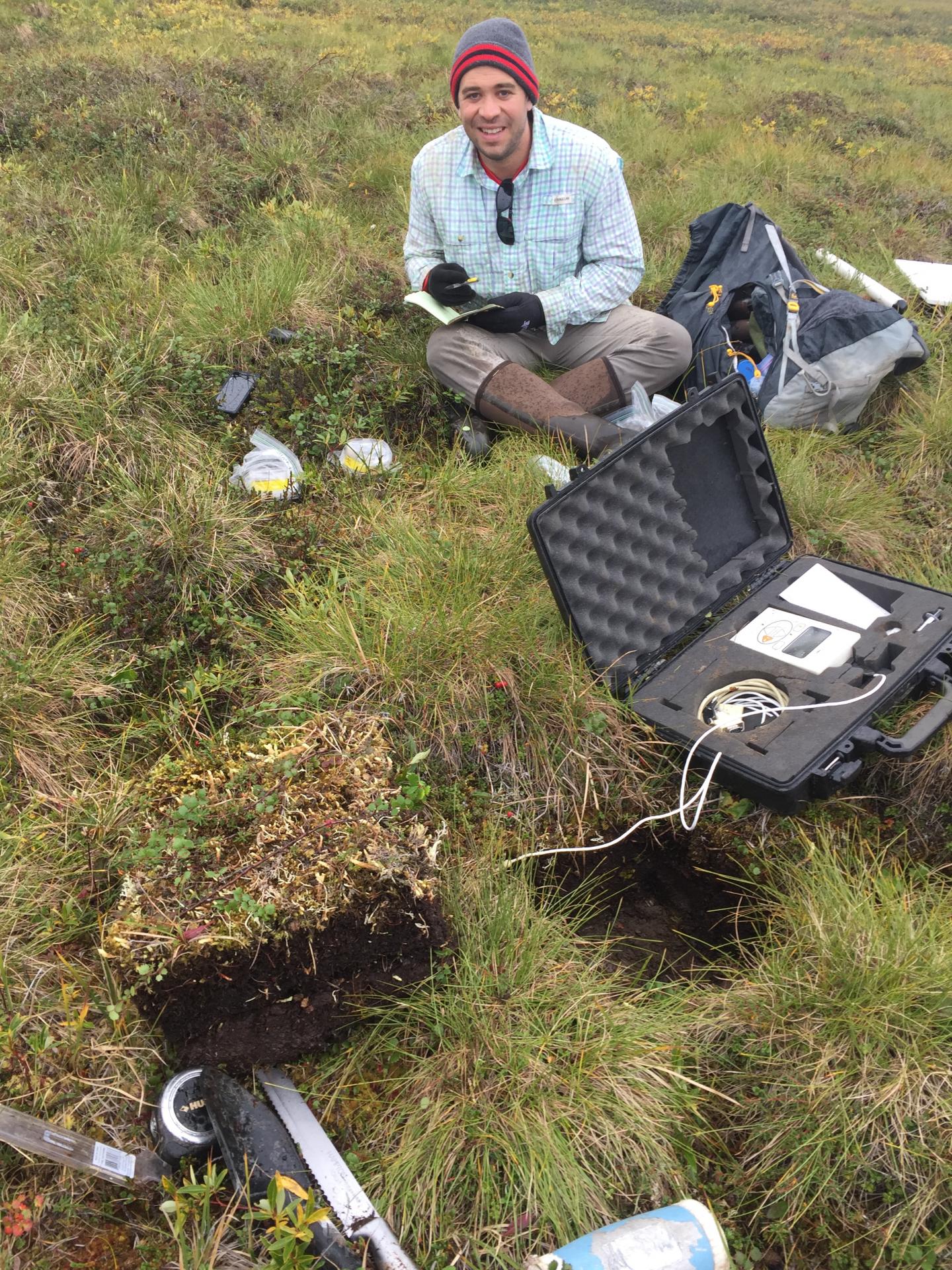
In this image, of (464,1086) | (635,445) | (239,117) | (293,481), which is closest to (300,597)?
(293,481)

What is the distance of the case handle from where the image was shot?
2.23 meters

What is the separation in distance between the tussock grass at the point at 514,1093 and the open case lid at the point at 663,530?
3.12 feet

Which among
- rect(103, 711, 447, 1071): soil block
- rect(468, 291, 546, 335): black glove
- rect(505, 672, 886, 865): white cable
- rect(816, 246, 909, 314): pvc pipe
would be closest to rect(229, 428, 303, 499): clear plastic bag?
rect(468, 291, 546, 335): black glove

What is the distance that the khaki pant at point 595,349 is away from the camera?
3.57 metres

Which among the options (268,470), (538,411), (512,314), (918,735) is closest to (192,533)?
(268,470)

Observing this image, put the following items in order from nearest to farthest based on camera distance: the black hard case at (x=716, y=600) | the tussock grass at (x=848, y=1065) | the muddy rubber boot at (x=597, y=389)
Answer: the tussock grass at (x=848, y=1065) → the black hard case at (x=716, y=600) → the muddy rubber boot at (x=597, y=389)

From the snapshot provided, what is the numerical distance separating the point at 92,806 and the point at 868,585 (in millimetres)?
2501

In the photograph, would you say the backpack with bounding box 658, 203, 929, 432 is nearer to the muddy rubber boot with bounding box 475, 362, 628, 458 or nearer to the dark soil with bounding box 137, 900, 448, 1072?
the muddy rubber boot with bounding box 475, 362, 628, 458

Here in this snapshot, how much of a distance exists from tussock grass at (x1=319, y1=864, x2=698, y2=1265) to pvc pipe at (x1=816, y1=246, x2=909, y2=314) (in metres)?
3.53

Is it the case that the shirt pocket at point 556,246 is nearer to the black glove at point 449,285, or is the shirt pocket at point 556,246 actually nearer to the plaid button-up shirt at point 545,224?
the plaid button-up shirt at point 545,224

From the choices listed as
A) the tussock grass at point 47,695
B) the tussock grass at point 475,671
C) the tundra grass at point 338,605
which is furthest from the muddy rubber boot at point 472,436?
the tussock grass at point 47,695

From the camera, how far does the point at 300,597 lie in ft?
8.65

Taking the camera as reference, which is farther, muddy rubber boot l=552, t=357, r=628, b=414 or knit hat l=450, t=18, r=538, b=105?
muddy rubber boot l=552, t=357, r=628, b=414

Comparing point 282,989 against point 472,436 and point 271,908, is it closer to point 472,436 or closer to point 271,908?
point 271,908
